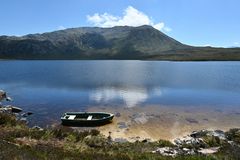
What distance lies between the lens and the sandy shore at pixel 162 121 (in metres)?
40.2

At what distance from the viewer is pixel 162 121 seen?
4684 centimetres

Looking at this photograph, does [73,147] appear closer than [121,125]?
Yes

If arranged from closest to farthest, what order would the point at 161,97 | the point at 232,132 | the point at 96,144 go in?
the point at 96,144, the point at 232,132, the point at 161,97

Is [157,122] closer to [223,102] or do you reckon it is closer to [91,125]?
[91,125]

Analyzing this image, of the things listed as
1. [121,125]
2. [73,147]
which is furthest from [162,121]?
[73,147]

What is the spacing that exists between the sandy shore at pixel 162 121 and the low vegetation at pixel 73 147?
30.0 feet

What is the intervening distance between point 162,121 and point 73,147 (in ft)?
89.0

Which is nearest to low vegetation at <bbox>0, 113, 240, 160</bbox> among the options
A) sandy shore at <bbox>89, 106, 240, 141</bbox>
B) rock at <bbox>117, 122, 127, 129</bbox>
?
sandy shore at <bbox>89, 106, 240, 141</bbox>

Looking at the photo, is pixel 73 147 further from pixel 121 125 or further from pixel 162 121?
pixel 162 121

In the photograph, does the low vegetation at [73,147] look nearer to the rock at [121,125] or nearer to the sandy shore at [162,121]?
the sandy shore at [162,121]

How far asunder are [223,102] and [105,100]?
23.8 meters

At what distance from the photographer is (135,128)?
42719 mm

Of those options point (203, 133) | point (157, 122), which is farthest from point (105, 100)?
point (203, 133)

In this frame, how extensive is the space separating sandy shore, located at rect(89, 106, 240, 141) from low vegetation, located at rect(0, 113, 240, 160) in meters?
9.15
